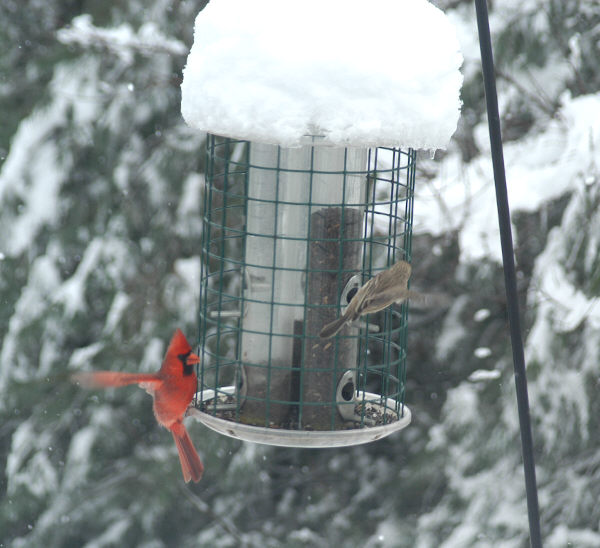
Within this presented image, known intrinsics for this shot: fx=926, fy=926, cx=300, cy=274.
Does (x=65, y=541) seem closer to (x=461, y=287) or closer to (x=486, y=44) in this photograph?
(x=461, y=287)

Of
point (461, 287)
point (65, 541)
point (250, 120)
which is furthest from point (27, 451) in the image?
point (250, 120)

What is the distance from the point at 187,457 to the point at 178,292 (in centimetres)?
207

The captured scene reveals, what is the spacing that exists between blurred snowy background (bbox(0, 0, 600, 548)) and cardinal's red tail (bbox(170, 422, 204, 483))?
1847 millimetres

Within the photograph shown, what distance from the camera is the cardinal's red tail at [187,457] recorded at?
2.96 meters

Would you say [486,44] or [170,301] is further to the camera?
[170,301]

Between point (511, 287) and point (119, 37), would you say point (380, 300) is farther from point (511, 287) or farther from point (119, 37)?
point (119, 37)

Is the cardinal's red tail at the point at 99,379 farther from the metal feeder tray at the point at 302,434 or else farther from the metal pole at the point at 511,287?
the metal pole at the point at 511,287

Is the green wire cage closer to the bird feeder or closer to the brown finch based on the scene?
the bird feeder

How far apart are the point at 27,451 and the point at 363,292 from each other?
10.7ft

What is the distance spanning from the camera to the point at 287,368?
2.91 metres

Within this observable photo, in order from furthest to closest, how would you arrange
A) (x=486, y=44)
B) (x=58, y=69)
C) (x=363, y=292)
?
(x=58, y=69)
(x=363, y=292)
(x=486, y=44)

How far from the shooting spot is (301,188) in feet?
9.53

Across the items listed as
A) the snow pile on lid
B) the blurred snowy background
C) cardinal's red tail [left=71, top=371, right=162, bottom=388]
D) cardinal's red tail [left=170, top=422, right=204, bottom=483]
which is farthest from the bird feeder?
the blurred snowy background

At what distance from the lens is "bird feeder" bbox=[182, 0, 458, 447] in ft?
7.82
